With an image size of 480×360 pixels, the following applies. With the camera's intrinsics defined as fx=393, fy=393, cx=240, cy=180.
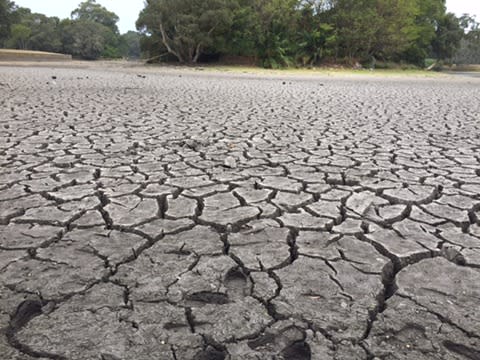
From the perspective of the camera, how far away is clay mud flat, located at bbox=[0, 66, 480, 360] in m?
1.38

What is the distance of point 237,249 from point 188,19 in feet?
78.1

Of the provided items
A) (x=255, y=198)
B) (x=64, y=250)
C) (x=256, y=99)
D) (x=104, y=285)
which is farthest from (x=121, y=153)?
(x=256, y=99)

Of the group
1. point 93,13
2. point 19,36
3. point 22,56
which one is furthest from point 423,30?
point 93,13

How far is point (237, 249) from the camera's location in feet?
6.57

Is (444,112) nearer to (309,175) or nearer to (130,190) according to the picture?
(309,175)

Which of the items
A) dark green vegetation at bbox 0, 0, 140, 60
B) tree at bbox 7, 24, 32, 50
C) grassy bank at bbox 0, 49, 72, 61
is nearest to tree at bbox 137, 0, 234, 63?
grassy bank at bbox 0, 49, 72, 61

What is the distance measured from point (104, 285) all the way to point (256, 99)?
7582 mm

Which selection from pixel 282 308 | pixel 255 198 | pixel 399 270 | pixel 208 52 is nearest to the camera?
pixel 282 308

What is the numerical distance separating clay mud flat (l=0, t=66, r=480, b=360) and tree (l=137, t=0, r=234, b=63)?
21093mm

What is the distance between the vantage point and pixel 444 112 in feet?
23.7

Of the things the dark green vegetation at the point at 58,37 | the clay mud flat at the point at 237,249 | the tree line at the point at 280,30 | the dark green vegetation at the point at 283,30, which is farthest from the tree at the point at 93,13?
the clay mud flat at the point at 237,249

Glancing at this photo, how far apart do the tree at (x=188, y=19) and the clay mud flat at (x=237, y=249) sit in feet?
69.2

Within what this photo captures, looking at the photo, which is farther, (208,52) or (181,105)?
(208,52)

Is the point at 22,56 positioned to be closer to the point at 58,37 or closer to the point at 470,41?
the point at 58,37
